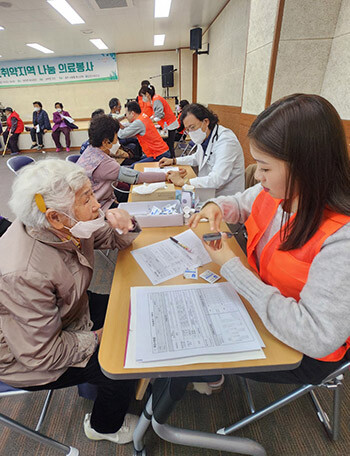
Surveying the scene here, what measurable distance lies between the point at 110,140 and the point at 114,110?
448 cm

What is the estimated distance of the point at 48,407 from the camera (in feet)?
4.39

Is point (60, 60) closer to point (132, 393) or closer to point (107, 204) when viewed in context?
point (107, 204)

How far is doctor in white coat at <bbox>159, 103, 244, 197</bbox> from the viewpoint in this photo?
2002 millimetres

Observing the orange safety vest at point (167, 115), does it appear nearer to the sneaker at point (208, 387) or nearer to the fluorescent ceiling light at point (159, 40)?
the fluorescent ceiling light at point (159, 40)

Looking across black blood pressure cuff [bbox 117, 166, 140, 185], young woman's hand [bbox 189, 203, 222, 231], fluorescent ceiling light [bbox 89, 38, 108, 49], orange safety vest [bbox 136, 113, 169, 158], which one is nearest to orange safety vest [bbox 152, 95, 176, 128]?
orange safety vest [bbox 136, 113, 169, 158]

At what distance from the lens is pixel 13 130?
293 inches

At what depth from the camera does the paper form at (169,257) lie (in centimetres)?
103

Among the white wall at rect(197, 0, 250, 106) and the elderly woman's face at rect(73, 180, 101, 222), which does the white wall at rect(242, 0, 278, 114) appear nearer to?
the white wall at rect(197, 0, 250, 106)

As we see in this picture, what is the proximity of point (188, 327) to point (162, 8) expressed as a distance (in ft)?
20.9

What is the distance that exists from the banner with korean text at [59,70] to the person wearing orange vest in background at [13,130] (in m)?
3.52

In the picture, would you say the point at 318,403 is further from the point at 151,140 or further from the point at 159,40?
the point at 159,40

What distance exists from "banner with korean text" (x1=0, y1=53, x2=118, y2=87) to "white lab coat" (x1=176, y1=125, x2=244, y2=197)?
10149 millimetres

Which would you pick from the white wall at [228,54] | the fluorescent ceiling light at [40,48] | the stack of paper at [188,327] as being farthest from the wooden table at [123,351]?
the fluorescent ceiling light at [40,48]

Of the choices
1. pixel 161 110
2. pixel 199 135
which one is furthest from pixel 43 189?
pixel 161 110
